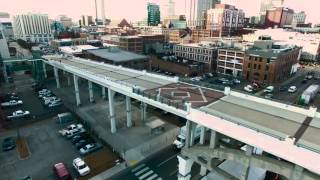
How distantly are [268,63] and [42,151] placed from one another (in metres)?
68.1

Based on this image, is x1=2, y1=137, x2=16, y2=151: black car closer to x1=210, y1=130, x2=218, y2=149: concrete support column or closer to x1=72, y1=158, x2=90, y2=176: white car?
x1=72, y1=158, x2=90, y2=176: white car

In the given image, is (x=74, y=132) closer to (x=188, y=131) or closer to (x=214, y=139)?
(x=188, y=131)

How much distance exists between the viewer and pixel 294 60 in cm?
8269

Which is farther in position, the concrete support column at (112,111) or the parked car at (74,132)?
the concrete support column at (112,111)

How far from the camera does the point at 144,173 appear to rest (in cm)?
3056

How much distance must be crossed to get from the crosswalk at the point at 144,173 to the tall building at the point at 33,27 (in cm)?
18695

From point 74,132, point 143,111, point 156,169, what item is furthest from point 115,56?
point 156,169

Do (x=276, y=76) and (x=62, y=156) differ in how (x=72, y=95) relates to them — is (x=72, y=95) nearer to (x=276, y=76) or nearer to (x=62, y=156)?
(x=62, y=156)

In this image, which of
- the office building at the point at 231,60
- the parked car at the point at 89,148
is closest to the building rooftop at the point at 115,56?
the office building at the point at 231,60

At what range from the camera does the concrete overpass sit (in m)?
16.8

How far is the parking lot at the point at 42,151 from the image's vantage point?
101 ft

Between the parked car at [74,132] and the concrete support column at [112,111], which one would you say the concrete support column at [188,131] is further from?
the parked car at [74,132]

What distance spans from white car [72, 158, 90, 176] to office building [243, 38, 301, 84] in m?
63.6

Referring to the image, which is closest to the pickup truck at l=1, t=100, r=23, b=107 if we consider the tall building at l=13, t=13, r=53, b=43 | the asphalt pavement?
the asphalt pavement
